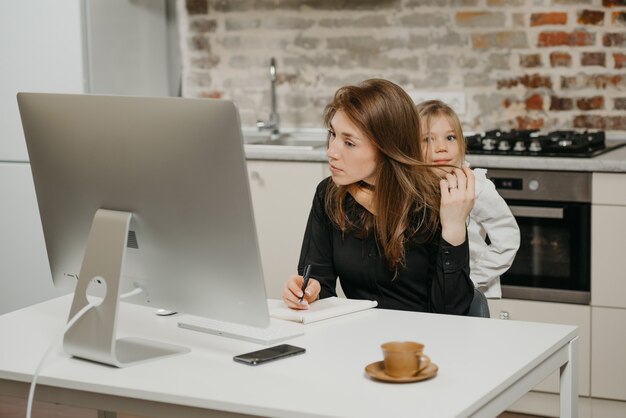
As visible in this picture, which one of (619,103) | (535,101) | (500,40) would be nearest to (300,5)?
(500,40)

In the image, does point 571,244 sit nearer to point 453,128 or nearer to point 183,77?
point 453,128

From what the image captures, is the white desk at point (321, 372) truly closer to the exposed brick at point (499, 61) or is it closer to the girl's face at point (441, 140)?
the girl's face at point (441, 140)

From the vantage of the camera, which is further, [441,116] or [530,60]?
[530,60]

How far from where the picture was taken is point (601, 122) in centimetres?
398

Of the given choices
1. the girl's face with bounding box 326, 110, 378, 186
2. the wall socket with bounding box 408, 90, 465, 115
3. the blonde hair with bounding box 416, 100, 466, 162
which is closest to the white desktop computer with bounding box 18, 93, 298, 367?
the girl's face with bounding box 326, 110, 378, 186

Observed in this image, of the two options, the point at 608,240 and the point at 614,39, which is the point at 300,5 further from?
the point at 608,240

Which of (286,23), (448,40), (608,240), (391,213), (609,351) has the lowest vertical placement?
(609,351)

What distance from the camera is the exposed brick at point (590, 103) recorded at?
3.96m

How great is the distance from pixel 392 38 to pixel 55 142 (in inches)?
100

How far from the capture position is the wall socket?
4.18 m

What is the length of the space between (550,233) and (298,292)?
162cm

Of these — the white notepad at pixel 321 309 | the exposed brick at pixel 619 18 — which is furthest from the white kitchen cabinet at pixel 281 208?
the white notepad at pixel 321 309

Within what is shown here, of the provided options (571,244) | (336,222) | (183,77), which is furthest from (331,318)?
(183,77)

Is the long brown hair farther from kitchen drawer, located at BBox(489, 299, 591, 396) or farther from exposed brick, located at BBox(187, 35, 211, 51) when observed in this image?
exposed brick, located at BBox(187, 35, 211, 51)
